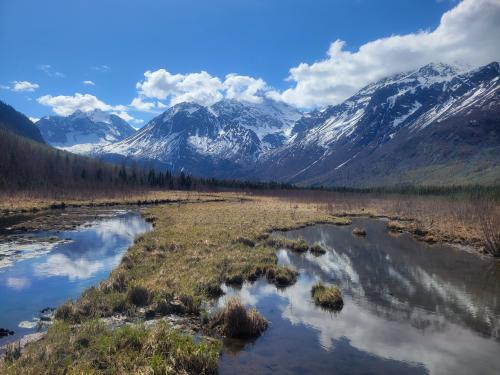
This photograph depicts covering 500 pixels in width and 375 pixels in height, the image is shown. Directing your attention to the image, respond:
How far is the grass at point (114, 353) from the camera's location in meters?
11.9

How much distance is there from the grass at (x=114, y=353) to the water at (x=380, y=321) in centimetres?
121

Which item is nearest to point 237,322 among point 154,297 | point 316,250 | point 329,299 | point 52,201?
point 154,297

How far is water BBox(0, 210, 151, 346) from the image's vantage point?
18328 millimetres

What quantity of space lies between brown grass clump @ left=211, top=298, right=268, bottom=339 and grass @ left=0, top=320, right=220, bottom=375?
1636mm

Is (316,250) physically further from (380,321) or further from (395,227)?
(395,227)

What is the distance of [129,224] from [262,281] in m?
32.7

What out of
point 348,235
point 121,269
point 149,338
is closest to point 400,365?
point 149,338

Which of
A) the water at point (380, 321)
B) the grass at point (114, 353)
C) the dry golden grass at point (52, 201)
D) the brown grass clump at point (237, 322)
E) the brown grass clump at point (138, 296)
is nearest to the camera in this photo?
the grass at point (114, 353)

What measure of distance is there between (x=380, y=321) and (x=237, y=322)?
7.68 metres

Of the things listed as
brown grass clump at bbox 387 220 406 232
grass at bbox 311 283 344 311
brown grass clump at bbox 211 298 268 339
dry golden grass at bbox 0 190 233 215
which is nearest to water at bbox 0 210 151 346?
brown grass clump at bbox 211 298 268 339

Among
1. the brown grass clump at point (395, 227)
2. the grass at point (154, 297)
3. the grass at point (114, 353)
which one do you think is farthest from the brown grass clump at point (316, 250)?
the grass at point (114, 353)

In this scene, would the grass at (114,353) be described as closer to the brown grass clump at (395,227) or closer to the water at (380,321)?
the water at (380,321)

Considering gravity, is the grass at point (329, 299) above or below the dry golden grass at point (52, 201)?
below

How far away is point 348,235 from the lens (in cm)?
4975
